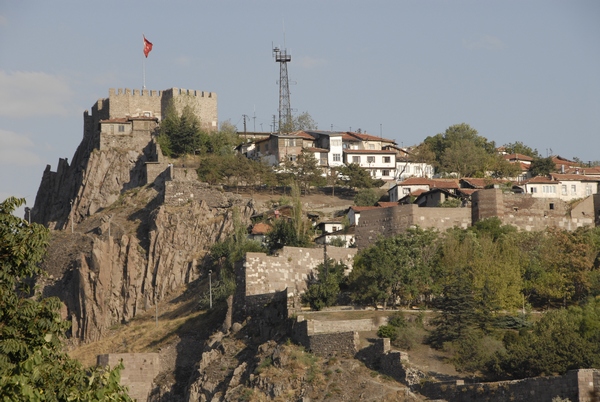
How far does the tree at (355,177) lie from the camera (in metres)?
110

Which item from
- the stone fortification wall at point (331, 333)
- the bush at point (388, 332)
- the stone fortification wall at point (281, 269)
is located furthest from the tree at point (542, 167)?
the bush at point (388, 332)

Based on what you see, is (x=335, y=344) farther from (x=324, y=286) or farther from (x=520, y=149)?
(x=520, y=149)

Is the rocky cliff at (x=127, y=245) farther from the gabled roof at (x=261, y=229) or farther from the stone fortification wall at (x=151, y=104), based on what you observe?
the stone fortification wall at (x=151, y=104)

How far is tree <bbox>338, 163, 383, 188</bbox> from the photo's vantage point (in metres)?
110

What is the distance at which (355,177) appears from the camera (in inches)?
4345

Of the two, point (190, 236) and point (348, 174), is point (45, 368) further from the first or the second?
point (348, 174)

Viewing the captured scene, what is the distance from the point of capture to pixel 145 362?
75.2 meters

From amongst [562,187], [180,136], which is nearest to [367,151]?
[180,136]

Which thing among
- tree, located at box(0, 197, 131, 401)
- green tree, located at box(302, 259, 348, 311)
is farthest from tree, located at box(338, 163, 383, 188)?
tree, located at box(0, 197, 131, 401)

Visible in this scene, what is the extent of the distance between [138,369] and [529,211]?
30334 millimetres

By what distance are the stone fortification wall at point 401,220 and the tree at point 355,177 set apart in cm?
2308

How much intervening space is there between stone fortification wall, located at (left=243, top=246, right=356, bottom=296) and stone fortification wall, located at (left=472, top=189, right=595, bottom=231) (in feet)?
40.4

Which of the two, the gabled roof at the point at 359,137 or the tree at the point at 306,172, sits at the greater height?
the gabled roof at the point at 359,137

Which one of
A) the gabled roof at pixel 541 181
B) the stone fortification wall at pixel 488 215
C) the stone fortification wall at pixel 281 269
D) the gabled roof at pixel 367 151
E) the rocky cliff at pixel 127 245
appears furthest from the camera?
the gabled roof at pixel 367 151
